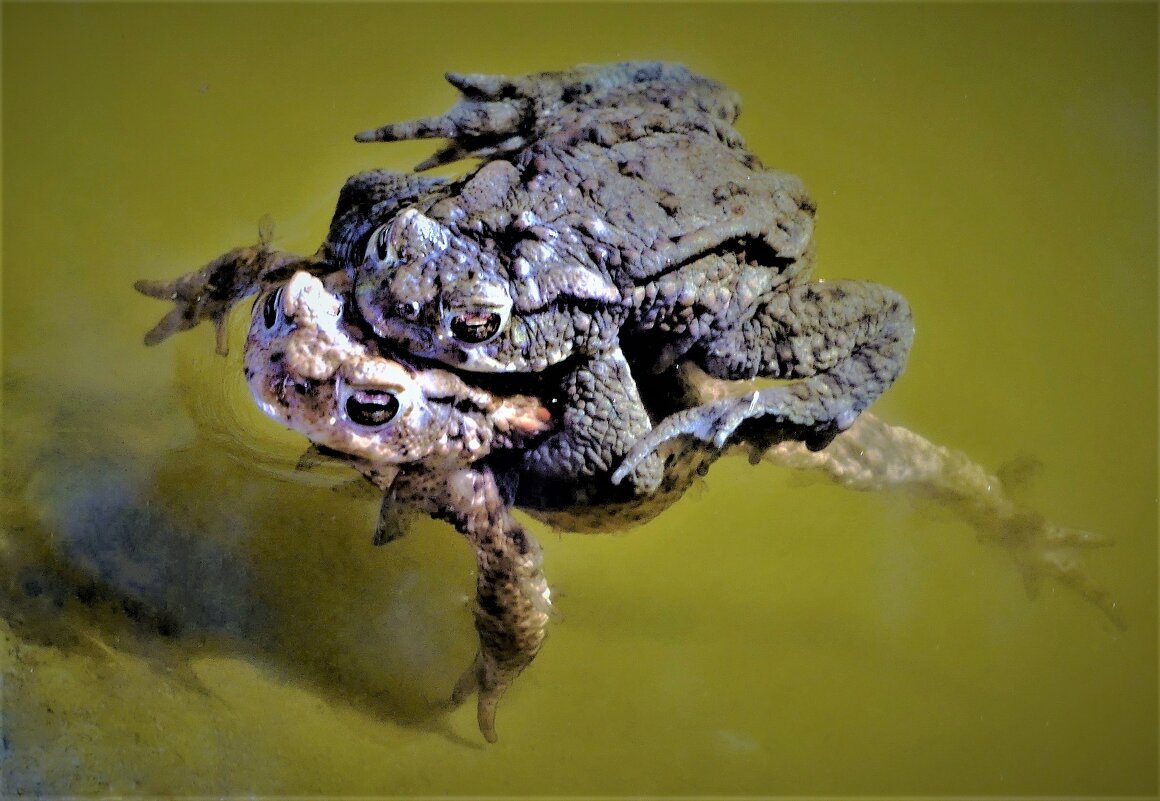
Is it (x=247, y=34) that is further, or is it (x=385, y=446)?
(x=247, y=34)

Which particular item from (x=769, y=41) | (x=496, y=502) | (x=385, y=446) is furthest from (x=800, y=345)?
(x=769, y=41)

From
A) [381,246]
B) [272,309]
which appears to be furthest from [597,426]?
[272,309]

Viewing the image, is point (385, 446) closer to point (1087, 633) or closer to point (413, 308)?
point (413, 308)

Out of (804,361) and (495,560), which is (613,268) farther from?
(495,560)

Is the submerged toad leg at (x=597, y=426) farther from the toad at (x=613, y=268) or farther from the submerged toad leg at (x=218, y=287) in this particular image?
the submerged toad leg at (x=218, y=287)

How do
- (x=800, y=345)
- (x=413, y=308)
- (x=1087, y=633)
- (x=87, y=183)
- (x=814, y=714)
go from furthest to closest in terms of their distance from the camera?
(x=1087, y=633)
(x=814, y=714)
(x=87, y=183)
(x=800, y=345)
(x=413, y=308)

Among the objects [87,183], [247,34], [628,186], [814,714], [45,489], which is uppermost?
Result: [247,34]

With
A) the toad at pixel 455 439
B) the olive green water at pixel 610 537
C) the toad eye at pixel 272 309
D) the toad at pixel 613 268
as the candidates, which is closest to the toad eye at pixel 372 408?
the toad at pixel 455 439
